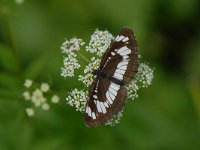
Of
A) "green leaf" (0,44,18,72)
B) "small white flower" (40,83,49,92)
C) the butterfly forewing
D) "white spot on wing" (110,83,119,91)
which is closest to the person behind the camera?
"white spot on wing" (110,83,119,91)

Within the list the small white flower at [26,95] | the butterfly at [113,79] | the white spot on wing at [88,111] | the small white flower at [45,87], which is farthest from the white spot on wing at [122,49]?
the small white flower at [26,95]

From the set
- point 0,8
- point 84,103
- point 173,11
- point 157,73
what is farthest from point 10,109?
point 173,11

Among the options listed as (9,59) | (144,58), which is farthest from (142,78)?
(144,58)

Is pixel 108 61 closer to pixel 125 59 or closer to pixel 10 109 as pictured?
pixel 125 59

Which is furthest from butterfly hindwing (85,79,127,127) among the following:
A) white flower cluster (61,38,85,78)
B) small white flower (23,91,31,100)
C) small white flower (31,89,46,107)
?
small white flower (23,91,31,100)

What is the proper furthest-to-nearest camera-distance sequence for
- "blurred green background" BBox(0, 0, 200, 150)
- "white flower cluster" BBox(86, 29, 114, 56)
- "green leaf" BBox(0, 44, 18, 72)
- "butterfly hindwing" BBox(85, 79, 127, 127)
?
"blurred green background" BBox(0, 0, 200, 150)
"green leaf" BBox(0, 44, 18, 72)
"white flower cluster" BBox(86, 29, 114, 56)
"butterfly hindwing" BBox(85, 79, 127, 127)

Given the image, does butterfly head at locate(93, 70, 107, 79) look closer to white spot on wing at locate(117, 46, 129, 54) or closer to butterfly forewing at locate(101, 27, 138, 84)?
butterfly forewing at locate(101, 27, 138, 84)

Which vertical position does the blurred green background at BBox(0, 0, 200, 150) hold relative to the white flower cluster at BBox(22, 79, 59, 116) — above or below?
above
